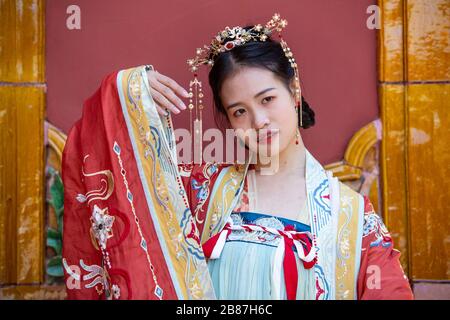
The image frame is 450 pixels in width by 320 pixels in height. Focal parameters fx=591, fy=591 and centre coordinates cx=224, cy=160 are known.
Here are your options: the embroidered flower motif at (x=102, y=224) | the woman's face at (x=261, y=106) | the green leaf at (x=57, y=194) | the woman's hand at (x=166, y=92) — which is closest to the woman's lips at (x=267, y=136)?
the woman's face at (x=261, y=106)

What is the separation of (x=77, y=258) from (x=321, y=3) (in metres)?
1.30

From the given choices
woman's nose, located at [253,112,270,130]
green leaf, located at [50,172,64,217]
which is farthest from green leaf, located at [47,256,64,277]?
woman's nose, located at [253,112,270,130]

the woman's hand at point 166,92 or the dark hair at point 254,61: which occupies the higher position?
the dark hair at point 254,61

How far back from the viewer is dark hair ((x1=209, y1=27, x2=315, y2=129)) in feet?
5.66

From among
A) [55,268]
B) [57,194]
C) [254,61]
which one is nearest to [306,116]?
[254,61]

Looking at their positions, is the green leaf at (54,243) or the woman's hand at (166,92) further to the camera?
the green leaf at (54,243)

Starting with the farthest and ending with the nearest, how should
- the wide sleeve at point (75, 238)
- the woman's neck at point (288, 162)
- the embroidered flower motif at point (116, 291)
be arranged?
the woman's neck at point (288, 162) < the wide sleeve at point (75, 238) < the embroidered flower motif at point (116, 291)

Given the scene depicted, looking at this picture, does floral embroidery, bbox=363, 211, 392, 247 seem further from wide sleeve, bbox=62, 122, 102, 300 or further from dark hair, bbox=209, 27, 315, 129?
wide sleeve, bbox=62, 122, 102, 300

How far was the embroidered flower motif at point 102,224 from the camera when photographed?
5.14 feet

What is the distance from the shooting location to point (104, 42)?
2246 mm

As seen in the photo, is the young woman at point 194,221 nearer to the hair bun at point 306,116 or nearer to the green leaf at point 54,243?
the hair bun at point 306,116

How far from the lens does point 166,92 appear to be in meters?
1.58

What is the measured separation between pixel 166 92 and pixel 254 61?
11.8 inches
